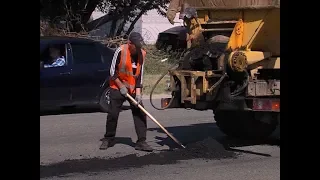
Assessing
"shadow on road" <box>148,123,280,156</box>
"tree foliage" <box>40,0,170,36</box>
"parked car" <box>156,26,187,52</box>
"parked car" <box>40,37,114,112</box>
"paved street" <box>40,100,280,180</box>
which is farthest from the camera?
"parked car" <box>156,26,187,52</box>

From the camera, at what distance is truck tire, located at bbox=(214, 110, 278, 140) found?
10852 mm

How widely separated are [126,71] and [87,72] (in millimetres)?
4649

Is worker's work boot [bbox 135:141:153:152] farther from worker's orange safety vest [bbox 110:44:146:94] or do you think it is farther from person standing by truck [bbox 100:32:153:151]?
worker's orange safety vest [bbox 110:44:146:94]

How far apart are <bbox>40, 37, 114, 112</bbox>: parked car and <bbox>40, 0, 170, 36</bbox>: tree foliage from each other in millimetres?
9183

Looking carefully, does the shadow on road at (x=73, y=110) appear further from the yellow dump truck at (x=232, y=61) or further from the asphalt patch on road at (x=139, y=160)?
the asphalt patch on road at (x=139, y=160)

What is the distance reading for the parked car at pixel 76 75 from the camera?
13930 millimetres

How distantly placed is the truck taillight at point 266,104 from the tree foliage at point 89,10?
15294 millimetres

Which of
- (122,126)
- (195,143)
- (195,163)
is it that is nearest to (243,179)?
(195,163)

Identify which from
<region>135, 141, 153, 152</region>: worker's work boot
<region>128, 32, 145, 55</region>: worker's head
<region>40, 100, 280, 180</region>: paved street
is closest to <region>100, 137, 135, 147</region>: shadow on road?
<region>40, 100, 280, 180</region>: paved street

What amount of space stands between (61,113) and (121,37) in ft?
31.2

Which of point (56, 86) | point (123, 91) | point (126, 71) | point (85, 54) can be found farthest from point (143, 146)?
point (85, 54)

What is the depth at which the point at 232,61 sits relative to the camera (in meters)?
9.46
